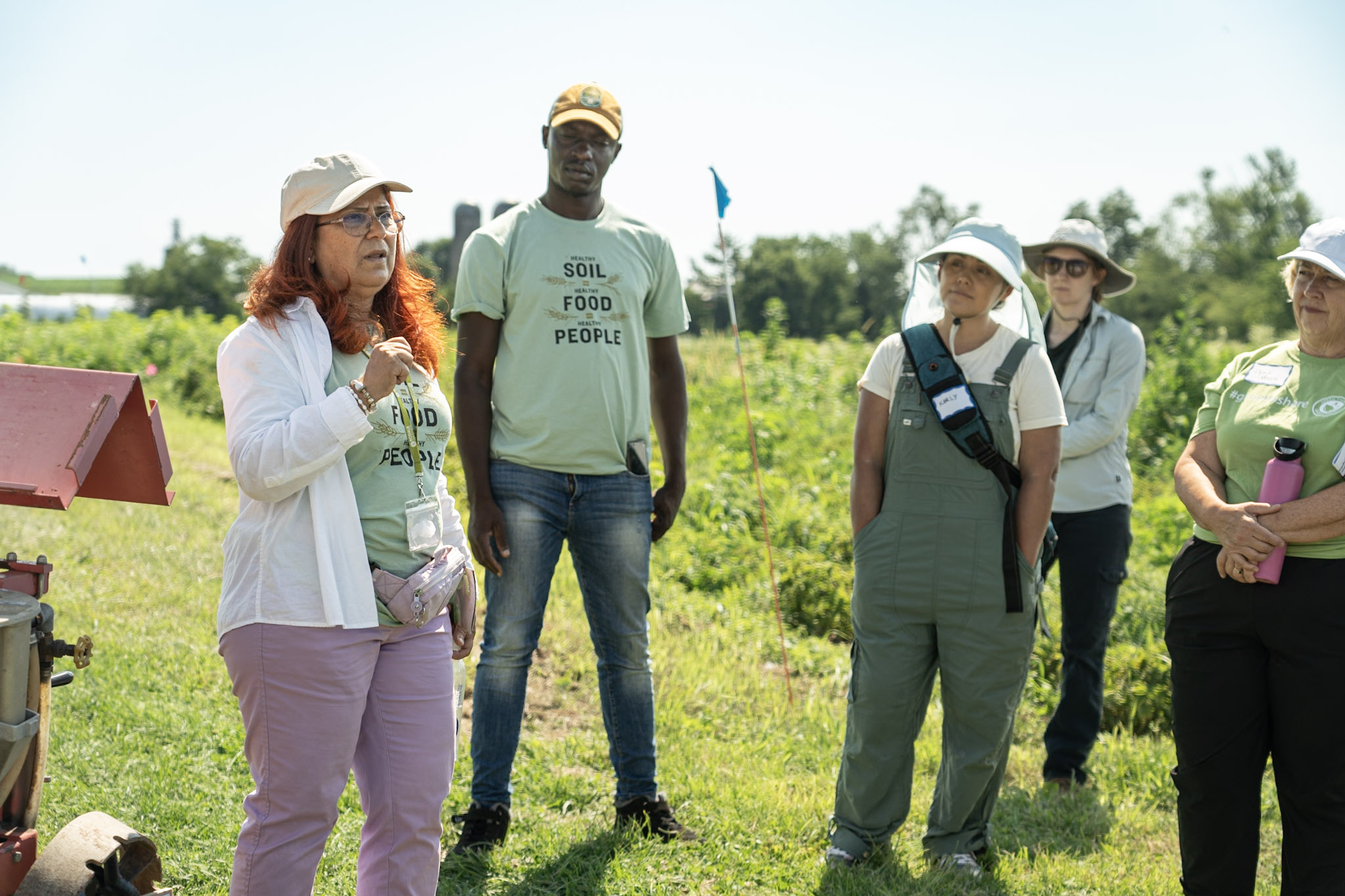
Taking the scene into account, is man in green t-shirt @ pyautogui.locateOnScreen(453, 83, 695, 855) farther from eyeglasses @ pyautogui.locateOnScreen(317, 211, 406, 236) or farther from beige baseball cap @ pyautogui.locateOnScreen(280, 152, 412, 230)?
beige baseball cap @ pyautogui.locateOnScreen(280, 152, 412, 230)

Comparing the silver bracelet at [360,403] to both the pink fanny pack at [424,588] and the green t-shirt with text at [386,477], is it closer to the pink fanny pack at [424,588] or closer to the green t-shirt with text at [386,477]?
the green t-shirt with text at [386,477]

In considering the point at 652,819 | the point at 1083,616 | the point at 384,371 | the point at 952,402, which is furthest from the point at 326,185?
the point at 1083,616

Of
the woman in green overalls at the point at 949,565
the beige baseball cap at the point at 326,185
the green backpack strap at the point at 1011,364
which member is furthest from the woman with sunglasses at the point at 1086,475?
the beige baseball cap at the point at 326,185

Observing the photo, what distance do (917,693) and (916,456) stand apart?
790 millimetres

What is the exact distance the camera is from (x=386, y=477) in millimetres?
2609

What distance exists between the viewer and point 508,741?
371cm

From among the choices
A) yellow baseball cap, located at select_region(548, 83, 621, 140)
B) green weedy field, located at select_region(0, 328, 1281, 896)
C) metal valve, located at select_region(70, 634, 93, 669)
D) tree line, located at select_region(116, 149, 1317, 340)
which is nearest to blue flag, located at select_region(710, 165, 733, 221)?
yellow baseball cap, located at select_region(548, 83, 621, 140)

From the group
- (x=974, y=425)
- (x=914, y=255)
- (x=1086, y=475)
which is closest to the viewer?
(x=974, y=425)

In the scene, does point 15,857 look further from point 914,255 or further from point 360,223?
point 914,255

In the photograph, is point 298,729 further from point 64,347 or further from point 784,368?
point 64,347

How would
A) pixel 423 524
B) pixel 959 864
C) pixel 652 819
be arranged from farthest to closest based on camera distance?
pixel 652 819, pixel 959 864, pixel 423 524

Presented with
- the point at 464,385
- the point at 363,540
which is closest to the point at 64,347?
the point at 464,385

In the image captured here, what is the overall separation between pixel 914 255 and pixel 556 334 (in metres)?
26.2

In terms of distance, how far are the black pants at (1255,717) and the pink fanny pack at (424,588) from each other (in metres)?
2.14
